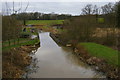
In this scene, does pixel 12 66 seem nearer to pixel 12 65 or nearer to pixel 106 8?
pixel 12 65

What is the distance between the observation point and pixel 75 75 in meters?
9.82

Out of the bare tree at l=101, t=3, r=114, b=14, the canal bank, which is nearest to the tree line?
the canal bank

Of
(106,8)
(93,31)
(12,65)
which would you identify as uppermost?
(106,8)

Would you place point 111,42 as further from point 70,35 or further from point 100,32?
point 70,35

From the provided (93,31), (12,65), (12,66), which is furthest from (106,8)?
(12,66)

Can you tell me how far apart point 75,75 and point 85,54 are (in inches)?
193

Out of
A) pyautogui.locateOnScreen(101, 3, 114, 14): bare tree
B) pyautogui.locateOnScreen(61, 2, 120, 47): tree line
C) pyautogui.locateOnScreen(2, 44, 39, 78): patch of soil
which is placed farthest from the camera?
pyautogui.locateOnScreen(101, 3, 114, 14): bare tree

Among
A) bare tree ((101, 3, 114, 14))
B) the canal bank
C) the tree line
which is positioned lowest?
the canal bank

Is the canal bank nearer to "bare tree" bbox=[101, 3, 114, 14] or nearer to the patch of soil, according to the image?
the patch of soil

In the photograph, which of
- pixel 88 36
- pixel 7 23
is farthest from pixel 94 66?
pixel 88 36

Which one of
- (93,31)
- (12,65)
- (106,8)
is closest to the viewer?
(12,65)

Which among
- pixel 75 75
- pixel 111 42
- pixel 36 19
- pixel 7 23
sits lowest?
pixel 75 75

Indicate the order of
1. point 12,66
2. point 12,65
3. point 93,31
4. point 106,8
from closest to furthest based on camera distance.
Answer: point 12,66
point 12,65
point 93,31
point 106,8

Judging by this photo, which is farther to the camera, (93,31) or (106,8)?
(106,8)
